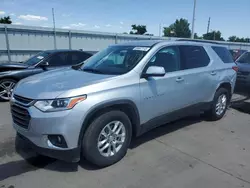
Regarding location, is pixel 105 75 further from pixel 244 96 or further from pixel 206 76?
pixel 244 96

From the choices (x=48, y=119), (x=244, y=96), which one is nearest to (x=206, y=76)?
(x=48, y=119)

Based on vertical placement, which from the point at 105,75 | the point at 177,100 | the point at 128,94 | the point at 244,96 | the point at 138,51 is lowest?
the point at 244,96

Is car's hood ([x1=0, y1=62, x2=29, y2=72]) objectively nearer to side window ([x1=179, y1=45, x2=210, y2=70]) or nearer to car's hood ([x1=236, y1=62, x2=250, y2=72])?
side window ([x1=179, y1=45, x2=210, y2=70])

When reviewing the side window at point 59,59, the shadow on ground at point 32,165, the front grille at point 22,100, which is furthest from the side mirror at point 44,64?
the front grille at point 22,100

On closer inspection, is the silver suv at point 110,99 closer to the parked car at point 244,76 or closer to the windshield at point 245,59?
the parked car at point 244,76

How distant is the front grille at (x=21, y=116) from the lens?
9.05ft

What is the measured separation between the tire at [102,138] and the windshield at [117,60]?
0.69 m

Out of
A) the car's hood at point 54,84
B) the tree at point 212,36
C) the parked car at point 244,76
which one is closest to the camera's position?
the car's hood at point 54,84

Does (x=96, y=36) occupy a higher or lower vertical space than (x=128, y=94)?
higher

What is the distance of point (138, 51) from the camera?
12.1ft

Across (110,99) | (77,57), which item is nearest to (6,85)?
(77,57)

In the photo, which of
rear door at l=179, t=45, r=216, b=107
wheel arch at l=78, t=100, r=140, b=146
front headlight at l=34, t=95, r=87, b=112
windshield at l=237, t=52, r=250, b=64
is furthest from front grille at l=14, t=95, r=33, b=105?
windshield at l=237, t=52, r=250, b=64

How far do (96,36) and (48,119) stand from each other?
14308mm

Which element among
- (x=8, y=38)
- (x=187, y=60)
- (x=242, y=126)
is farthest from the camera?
(x=8, y=38)
